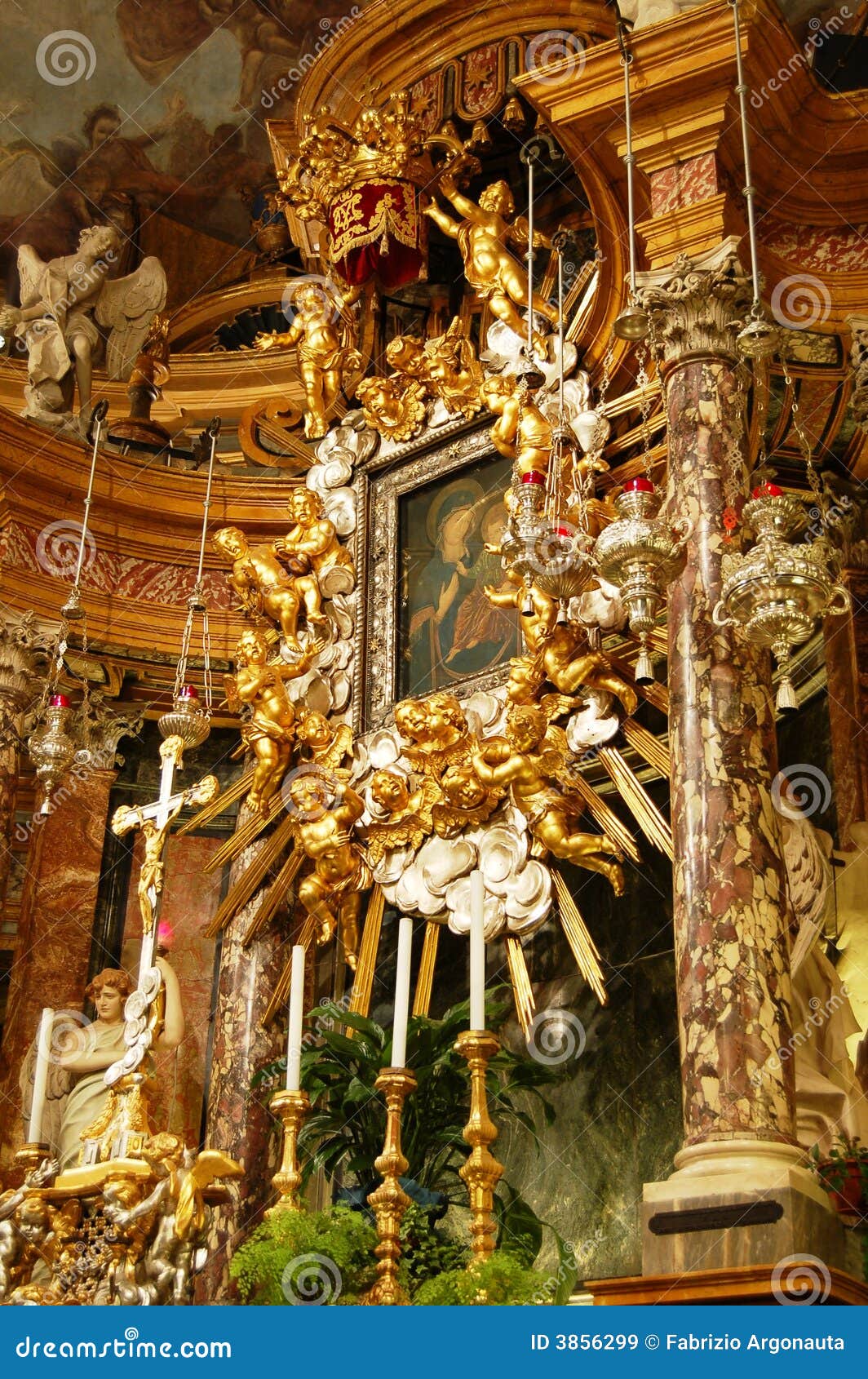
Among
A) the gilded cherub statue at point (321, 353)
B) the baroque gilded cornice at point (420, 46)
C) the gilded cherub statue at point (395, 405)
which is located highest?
the baroque gilded cornice at point (420, 46)

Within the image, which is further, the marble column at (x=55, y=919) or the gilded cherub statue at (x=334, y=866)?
the marble column at (x=55, y=919)

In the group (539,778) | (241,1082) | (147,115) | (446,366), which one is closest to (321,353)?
(446,366)

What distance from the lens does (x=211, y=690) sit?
35.4ft

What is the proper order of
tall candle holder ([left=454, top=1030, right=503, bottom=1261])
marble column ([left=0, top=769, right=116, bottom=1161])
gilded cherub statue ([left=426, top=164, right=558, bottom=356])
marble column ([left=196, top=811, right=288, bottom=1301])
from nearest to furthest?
tall candle holder ([left=454, top=1030, right=503, bottom=1261])
marble column ([left=196, top=811, right=288, bottom=1301])
gilded cherub statue ([left=426, top=164, right=558, bottom=356])
marble column ([left=0, top=769, right=116, bottom=1161])

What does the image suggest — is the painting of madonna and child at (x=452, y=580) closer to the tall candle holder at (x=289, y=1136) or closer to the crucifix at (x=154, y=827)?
the crucifix at (x=154, y=827)

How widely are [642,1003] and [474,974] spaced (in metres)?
3.84

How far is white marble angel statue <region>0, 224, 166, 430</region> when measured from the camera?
1098 cm

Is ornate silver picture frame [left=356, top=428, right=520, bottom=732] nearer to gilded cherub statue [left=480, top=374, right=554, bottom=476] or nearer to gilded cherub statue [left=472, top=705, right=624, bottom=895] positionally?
gilded cherub statue [left=480, top=374, right=554, bottom=476]

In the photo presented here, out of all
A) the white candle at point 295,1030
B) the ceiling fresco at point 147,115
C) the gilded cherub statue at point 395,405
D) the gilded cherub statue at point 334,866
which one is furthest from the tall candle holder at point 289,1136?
the ceiling fresco at point 147,115

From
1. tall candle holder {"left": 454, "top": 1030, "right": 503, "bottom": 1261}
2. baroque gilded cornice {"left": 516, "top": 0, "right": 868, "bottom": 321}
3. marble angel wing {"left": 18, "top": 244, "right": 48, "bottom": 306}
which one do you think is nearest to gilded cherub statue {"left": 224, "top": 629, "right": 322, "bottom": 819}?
baroque gilded cornice {"left": 516, "top": 0, "right": 868, "bottom": 321}

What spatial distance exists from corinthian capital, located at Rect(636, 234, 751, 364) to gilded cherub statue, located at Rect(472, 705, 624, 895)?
1946mm

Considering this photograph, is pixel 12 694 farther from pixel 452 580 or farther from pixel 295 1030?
pixel 295 1030

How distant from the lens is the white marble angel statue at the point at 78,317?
1098 cm

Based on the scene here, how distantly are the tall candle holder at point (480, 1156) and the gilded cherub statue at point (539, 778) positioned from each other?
2.53 meters
